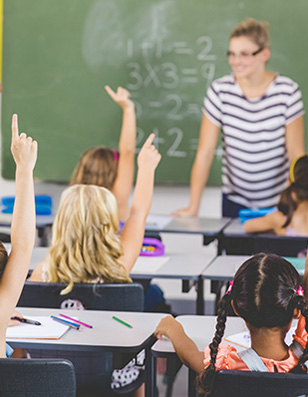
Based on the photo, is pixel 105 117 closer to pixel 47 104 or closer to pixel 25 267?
pixel 47 104

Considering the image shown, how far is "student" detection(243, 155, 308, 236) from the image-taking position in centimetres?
392

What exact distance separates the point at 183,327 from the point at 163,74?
3.58 m

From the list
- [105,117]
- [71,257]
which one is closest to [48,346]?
[71,257]

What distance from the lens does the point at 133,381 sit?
2.59 metres

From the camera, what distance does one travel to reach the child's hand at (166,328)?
203 cm

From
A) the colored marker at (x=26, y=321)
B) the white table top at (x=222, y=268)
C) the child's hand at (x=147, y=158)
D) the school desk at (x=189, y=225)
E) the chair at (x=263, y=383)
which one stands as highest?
the child's hand at (x=147, y=158)

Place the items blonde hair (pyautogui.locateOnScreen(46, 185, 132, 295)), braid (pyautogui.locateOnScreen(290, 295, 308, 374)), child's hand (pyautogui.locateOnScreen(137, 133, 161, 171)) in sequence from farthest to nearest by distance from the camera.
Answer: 1. child's hand (pyautogui.locateOnScreen(137, 133, 161, 171))
2. blonde hair (pyautogui.locateOnScreen(46, 185, 132, 295))
3. braid (pyautogui.locateOnScreen(290, 295, 308, 374))

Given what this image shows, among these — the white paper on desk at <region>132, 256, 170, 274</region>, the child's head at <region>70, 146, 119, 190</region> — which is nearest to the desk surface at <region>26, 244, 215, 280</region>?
the white paper on desk at <region>132, 256, 170, 274</region>

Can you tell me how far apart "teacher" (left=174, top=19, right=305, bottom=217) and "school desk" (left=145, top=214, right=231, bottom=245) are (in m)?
0.24

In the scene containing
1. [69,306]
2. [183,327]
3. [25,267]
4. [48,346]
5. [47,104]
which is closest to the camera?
[25,267]

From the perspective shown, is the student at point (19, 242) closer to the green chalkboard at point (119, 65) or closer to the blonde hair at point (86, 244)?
the blonde hair at point (86, 244)

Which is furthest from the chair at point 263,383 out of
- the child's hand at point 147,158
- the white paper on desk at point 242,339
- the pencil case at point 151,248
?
the pencil case at point 151,248

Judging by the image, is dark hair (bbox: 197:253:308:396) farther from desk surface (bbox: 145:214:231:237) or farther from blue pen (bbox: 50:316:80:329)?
desk surface (bbox: 145:214:231:237)

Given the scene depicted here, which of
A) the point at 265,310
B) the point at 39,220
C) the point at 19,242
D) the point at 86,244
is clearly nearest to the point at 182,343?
the point at 265,310
